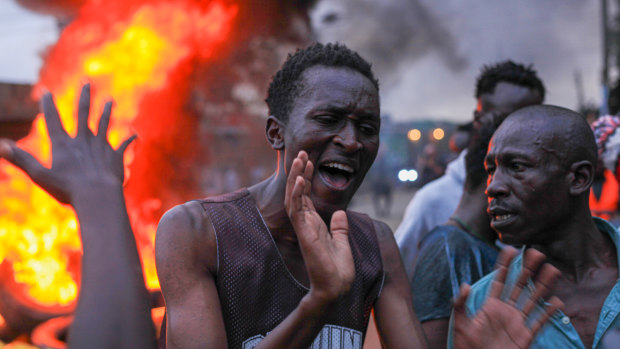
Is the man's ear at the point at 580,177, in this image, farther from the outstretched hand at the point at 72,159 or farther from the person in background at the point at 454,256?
the outstretched hand at the point at 72,159

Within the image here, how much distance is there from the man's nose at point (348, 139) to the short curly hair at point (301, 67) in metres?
0.27

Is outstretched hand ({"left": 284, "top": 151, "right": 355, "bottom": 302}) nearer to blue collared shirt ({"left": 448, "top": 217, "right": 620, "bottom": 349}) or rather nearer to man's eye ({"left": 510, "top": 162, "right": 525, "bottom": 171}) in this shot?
blue collared shirt ({"left": 448, "top": 217, "right": 620, "bottom": 349})

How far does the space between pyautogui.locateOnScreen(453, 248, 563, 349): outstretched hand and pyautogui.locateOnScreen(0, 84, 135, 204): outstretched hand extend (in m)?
1.17

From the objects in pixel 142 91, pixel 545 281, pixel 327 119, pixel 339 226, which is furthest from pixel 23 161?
pixel 142 91

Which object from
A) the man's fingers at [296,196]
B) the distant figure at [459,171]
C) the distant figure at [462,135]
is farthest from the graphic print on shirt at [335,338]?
the distant figure at [462,135]

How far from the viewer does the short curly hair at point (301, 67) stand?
7.24ft

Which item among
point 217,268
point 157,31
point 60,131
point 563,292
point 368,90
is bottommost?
point 563,292

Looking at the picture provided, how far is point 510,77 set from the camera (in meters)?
3.98

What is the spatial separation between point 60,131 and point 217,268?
32.1 inches

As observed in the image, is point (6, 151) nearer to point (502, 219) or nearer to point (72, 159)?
point (72, 159)

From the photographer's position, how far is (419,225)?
386 centimetres

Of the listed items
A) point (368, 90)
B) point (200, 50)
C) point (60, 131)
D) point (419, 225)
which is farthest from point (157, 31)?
point (60, 131)

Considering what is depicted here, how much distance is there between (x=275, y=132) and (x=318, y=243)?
77 cm

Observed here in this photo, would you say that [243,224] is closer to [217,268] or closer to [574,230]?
[217,268]
